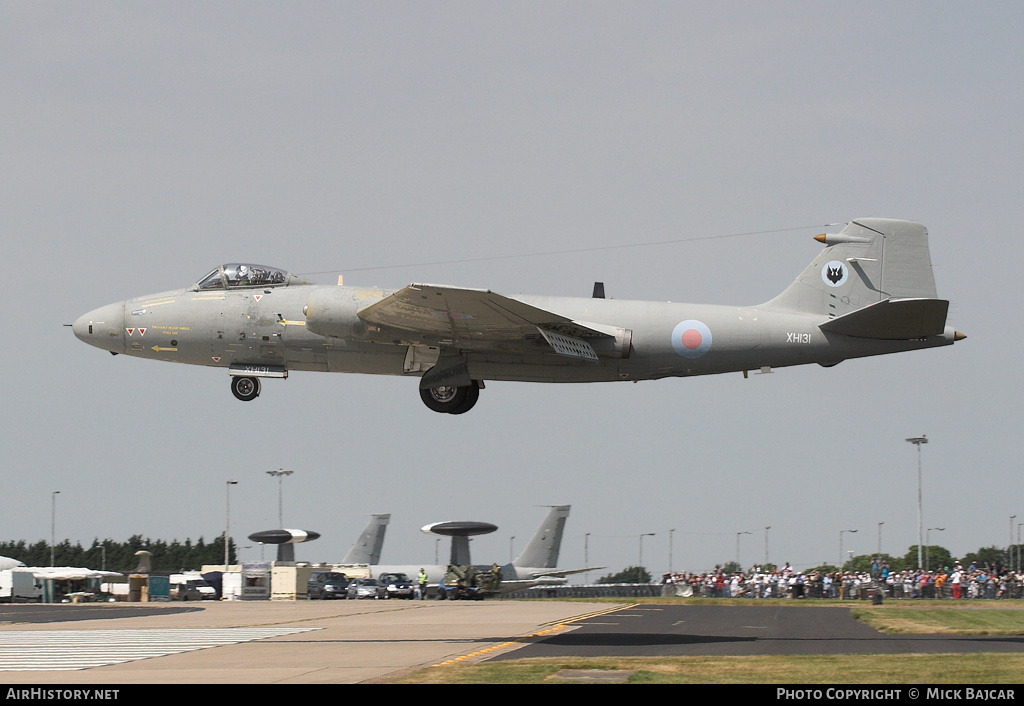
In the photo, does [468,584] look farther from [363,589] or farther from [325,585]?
[363,589]

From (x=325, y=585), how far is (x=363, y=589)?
283cm

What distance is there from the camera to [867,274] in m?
29.8

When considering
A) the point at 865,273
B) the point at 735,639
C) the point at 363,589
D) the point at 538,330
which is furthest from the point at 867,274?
the point at 363,589

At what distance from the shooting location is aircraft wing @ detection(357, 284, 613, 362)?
25.6m

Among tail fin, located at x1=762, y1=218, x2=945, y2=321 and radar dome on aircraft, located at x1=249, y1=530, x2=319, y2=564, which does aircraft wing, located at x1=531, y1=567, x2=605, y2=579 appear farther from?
tail fin, located at x1=762, y1=218, x2=945, y2=321

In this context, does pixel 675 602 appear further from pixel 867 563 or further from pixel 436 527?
pixel 867 563

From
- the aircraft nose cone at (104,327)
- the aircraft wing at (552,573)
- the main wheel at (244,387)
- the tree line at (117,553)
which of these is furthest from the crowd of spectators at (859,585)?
the tree line at (117,553)

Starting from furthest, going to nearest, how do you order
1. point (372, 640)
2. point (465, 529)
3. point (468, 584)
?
point (465, 529), point (468, 584), point (372, 640)

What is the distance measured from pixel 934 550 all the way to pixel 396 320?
169 meters

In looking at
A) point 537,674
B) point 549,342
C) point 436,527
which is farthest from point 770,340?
point 436,527

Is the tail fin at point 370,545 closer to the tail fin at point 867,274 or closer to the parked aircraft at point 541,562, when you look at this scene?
the parked aircraft at point 541,562

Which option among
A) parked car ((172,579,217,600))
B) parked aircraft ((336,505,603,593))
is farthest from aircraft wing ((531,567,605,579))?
parked car ((172,579,217,600))

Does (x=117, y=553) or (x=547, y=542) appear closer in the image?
(x=547, y=542)

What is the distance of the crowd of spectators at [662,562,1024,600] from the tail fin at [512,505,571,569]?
779cm
